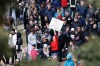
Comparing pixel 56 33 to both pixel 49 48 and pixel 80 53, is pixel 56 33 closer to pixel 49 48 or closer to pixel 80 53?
pixel 49 48

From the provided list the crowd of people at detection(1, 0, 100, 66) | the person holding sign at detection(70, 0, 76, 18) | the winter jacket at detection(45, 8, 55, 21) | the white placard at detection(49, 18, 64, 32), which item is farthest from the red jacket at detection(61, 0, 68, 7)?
the white placard at detection(49, 18, 64, 32)

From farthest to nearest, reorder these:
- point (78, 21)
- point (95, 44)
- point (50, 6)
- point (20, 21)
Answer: point (20, 21) < point (50, 6) < point (78, 21) < point (95, 44)

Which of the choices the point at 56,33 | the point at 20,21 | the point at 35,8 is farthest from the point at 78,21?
the point at 20,21

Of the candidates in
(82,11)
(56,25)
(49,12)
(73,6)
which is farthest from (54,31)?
(73,6)

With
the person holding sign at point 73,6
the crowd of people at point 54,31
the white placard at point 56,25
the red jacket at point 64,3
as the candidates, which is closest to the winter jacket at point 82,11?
the crowd of people at point 54,31

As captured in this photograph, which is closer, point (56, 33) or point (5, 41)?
point (5, 41)

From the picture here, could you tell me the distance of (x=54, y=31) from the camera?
1833 centimetres

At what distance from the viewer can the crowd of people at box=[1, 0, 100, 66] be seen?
1706 centimetres

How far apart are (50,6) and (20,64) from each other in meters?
19.5

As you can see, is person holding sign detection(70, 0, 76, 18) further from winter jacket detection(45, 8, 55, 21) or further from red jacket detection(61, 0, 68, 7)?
winter jacket detection(45, 8, 55, 21)

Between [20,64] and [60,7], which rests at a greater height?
[20,64]

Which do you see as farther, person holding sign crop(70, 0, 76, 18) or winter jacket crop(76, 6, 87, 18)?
person holding sign crop(70, 0, 76, 18)

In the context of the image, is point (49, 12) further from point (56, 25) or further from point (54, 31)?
point (56, 25)

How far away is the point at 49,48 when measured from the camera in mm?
17172
